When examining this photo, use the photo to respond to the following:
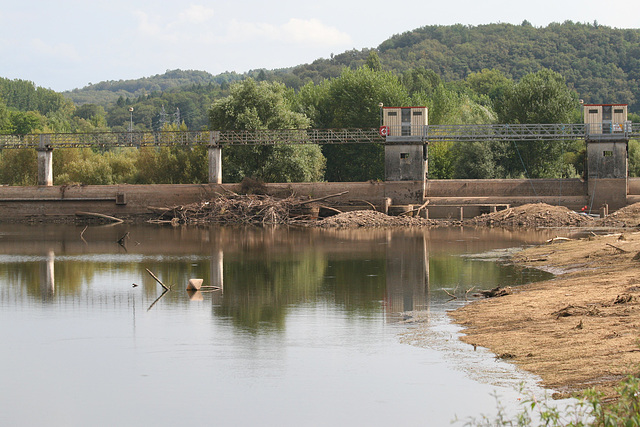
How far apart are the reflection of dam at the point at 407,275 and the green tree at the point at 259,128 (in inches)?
1113

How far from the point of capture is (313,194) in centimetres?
5288

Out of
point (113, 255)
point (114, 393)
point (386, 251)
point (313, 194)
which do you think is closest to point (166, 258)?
point (113, 255)

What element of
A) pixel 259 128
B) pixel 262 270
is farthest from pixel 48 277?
pixel 259 128

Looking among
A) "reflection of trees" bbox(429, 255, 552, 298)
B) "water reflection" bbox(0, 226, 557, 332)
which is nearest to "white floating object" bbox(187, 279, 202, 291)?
"water reflection" bbox(0, 226, 557, 332)

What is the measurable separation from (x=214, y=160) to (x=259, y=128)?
8.36 metres

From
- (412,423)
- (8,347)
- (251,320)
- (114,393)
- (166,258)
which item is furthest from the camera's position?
(166,258)

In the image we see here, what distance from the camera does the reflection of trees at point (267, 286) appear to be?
17.7 m

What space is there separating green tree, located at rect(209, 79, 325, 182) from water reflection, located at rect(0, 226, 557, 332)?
2290 cm

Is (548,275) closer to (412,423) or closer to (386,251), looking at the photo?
(386,251)

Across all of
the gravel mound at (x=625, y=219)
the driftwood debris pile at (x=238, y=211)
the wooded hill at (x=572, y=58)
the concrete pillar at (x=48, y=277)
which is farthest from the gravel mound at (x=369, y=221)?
the wooded hill at (x=572, y=58)

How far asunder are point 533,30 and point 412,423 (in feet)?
631

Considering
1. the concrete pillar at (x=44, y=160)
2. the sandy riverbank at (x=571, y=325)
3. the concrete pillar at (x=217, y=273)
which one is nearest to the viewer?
the sandy riverbank at (x=571, y=325)

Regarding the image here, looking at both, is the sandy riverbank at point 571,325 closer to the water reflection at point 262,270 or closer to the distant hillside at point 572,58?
the water reflection at point 262,270

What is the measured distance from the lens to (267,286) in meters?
22.2
